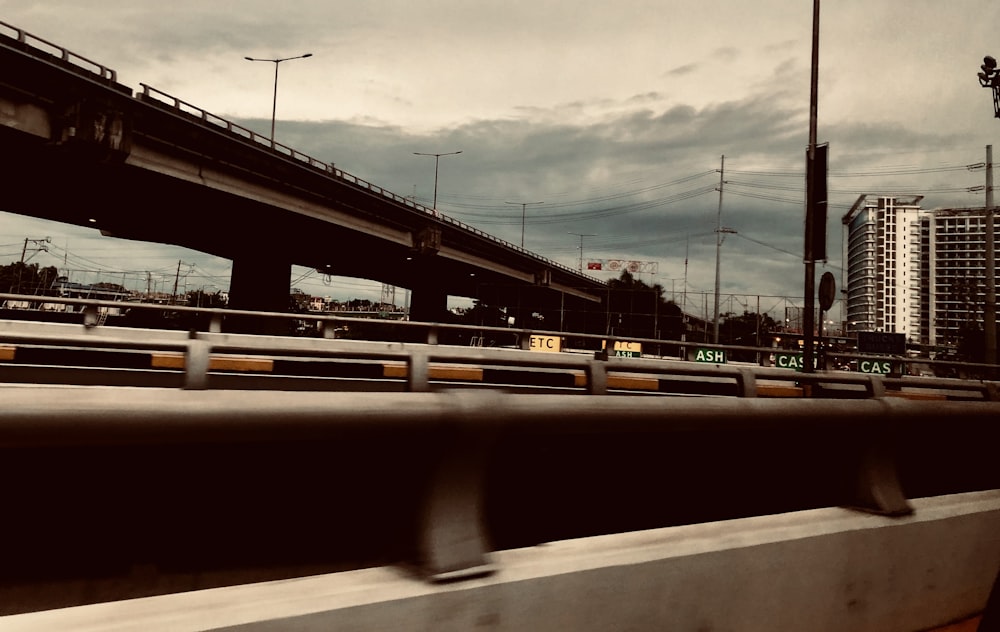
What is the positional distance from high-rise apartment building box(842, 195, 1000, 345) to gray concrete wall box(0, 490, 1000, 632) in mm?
129038

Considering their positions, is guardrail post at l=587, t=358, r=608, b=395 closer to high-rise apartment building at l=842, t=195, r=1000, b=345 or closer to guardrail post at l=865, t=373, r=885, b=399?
guardrail post at l=865, t=373, r=885, b=399

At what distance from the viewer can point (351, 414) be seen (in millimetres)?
1877

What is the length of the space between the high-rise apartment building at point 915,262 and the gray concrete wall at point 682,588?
129 m

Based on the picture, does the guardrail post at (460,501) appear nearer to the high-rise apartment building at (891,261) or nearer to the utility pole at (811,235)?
the utility pole at (811,235)

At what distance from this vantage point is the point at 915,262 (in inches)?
6058

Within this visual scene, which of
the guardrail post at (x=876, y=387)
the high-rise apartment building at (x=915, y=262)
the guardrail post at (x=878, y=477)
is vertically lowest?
the guardrail post at (x=878, y=477)

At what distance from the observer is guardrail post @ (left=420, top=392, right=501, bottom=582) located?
199 centimetres

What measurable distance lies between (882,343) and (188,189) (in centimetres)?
3307

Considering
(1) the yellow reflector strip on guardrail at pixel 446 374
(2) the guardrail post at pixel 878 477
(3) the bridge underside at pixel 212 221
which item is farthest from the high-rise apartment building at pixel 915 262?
(2) the guardrail post at pixel 878 477

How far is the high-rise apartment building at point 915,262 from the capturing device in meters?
138

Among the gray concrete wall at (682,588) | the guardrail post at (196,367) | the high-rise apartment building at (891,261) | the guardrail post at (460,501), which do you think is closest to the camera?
the gray concrete wall at (682,588)

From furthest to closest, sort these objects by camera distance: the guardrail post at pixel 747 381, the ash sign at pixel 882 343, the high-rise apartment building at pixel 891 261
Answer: the high-rise apartment building at pixel 891 261 < the ash sign at pixel 882 343 < the guardrail post at pixel 747 381

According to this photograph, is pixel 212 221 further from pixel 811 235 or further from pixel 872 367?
pixel 872 367

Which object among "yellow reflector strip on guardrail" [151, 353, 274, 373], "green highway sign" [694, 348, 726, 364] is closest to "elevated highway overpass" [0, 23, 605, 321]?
"yellow reflector strip on guardrail" [151, 353, 274, 373]
